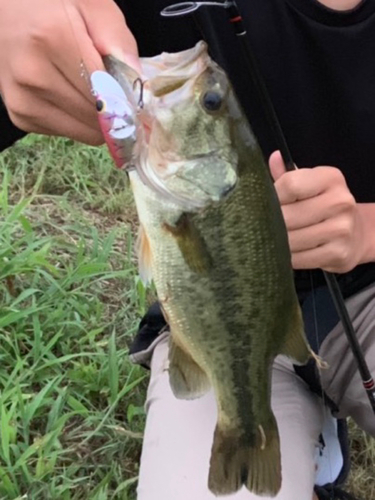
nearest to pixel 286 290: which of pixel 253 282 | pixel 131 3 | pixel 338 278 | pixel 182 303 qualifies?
pixel 253 282

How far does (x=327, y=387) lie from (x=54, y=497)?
69 cm

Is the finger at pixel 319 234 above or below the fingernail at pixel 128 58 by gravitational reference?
below

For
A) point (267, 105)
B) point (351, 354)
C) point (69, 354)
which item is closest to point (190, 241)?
point (267, 105)

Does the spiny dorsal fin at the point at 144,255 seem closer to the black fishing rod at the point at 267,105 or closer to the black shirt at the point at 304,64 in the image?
the black fishing rod at the point at 267,105

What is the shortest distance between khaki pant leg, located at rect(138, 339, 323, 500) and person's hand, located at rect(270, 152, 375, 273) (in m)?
0.41

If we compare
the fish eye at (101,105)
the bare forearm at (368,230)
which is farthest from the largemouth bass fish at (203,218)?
the bare forearm at (368,230)

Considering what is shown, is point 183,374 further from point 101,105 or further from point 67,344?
point 67,344

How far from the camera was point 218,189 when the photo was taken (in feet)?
4.31

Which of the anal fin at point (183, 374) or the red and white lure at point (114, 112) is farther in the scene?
the anal fin at point (183, 374)

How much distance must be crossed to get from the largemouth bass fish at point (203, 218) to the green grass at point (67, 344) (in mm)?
826

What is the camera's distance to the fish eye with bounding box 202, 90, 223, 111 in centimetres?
129

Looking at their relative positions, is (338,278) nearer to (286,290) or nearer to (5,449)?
(286,290)

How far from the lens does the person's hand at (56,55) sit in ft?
4.36

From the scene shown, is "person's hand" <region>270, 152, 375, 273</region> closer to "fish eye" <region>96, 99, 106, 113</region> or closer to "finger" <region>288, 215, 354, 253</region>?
"finger" <region>288, 215, 354, 253</region>
